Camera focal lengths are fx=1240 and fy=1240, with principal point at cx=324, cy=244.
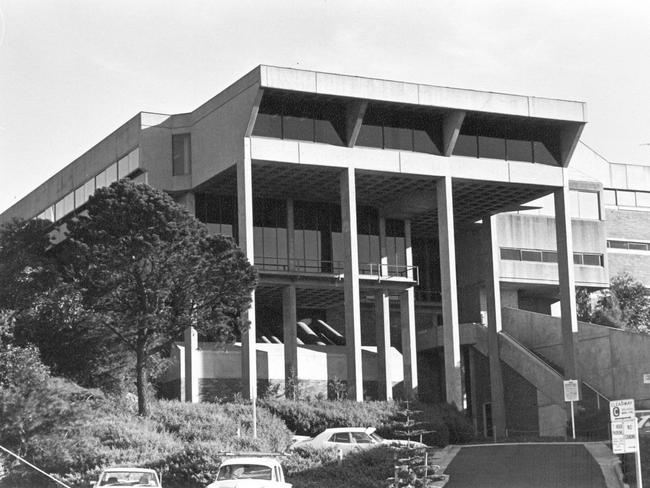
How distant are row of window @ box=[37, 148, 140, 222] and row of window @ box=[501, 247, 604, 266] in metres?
21.9

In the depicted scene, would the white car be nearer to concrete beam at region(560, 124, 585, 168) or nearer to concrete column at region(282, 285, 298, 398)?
concrete column at region(282, 285, 298, 398)

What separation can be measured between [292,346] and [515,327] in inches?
543

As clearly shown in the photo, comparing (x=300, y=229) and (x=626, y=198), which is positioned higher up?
(x=626, y=198)

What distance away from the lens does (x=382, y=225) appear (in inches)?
2514

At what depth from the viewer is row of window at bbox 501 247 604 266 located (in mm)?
68812

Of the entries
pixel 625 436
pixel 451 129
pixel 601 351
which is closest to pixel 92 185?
pixel 451 129

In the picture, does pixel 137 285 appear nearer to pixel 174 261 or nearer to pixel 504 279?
pixel 174 261

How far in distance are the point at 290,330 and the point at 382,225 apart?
895cm

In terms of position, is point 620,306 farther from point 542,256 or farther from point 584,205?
point 584,205

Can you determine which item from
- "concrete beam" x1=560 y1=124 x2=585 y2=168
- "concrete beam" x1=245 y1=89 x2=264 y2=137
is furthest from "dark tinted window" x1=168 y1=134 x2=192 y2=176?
"concrete beam" x1=560 y1=124 x2=585 y2=168

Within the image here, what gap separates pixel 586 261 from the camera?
71.1m

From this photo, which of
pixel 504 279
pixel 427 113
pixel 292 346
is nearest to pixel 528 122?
pixel 427 113

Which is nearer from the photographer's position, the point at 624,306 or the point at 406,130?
the point at 406,130

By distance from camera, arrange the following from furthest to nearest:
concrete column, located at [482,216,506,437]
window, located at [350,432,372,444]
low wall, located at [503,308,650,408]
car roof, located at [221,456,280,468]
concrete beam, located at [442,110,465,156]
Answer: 1. concrete column, located at [482,216,506,437]
2. concrete beam, located at [442,110,465,156]
3. low wall, located at [503,308,650,408]
4. window, located at [350,432,372,444]
5. car roof, located at [221,456,280,468]
